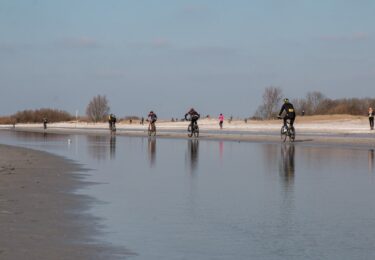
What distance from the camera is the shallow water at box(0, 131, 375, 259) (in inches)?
278

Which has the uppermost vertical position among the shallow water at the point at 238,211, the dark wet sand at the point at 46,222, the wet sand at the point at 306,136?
the wet sand at the point at 306,136

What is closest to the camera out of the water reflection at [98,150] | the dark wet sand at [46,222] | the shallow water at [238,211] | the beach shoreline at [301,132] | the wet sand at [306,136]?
the dark wet sand at [46,222]

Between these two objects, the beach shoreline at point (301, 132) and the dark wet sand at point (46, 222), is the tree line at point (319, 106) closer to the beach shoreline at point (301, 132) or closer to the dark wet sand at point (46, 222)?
the beach shoreline at point (301, 132)

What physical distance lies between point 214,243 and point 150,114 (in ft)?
129

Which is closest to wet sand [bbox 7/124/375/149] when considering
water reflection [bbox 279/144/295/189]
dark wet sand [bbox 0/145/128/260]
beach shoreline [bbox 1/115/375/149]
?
beach shoreline [bbox 1/115/375/149]

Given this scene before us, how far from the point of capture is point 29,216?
8781 millimetres

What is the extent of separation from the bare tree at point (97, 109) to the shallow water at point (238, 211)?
117m

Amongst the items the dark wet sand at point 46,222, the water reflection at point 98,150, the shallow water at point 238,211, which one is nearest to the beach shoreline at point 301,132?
the water reflection at point 98,150

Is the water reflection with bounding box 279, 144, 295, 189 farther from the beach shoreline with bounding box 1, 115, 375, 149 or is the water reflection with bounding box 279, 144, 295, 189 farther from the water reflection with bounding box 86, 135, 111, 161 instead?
the beach shoreline with bounding box 1, 115, 375, 149

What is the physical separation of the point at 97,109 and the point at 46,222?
126784 mm

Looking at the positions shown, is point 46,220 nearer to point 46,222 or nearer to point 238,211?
point 46,222

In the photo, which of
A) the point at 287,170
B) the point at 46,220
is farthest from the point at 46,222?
the point at 287,170

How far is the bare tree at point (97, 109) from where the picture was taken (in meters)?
134

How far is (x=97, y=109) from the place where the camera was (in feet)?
440
